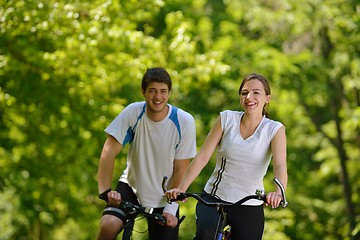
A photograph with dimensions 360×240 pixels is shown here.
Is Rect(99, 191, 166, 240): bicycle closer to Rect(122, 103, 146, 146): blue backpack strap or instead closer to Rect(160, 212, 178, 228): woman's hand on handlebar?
Rect(160, 212, 178, 228): woman's hand on handlebar

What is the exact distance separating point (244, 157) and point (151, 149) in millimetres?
922

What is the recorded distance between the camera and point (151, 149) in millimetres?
6816

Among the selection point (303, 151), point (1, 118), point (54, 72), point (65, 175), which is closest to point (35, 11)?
point (54, 72)

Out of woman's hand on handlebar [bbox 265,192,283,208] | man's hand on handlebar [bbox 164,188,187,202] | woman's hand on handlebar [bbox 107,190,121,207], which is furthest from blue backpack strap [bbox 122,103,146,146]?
woman's hand on handlebar [bbox 265,192,283,208]

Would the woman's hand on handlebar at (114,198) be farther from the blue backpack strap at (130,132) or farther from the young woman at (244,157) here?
the blue backpack strap at (130,132)

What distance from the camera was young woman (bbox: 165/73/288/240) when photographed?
6.20 m

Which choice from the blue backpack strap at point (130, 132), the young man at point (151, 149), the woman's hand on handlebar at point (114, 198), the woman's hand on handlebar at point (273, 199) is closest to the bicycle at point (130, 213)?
the woman's hand on handlebar at point (114, 198)

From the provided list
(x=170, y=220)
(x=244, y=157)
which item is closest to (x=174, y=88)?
(x=170, y=220)

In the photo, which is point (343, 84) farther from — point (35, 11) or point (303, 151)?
point (35, 11)

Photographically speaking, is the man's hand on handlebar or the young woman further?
the young woman

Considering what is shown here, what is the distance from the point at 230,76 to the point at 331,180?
8249 mm

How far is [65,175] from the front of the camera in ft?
57.5

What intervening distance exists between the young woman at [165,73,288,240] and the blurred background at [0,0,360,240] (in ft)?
9.05

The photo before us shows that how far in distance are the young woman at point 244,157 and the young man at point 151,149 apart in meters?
0.52
